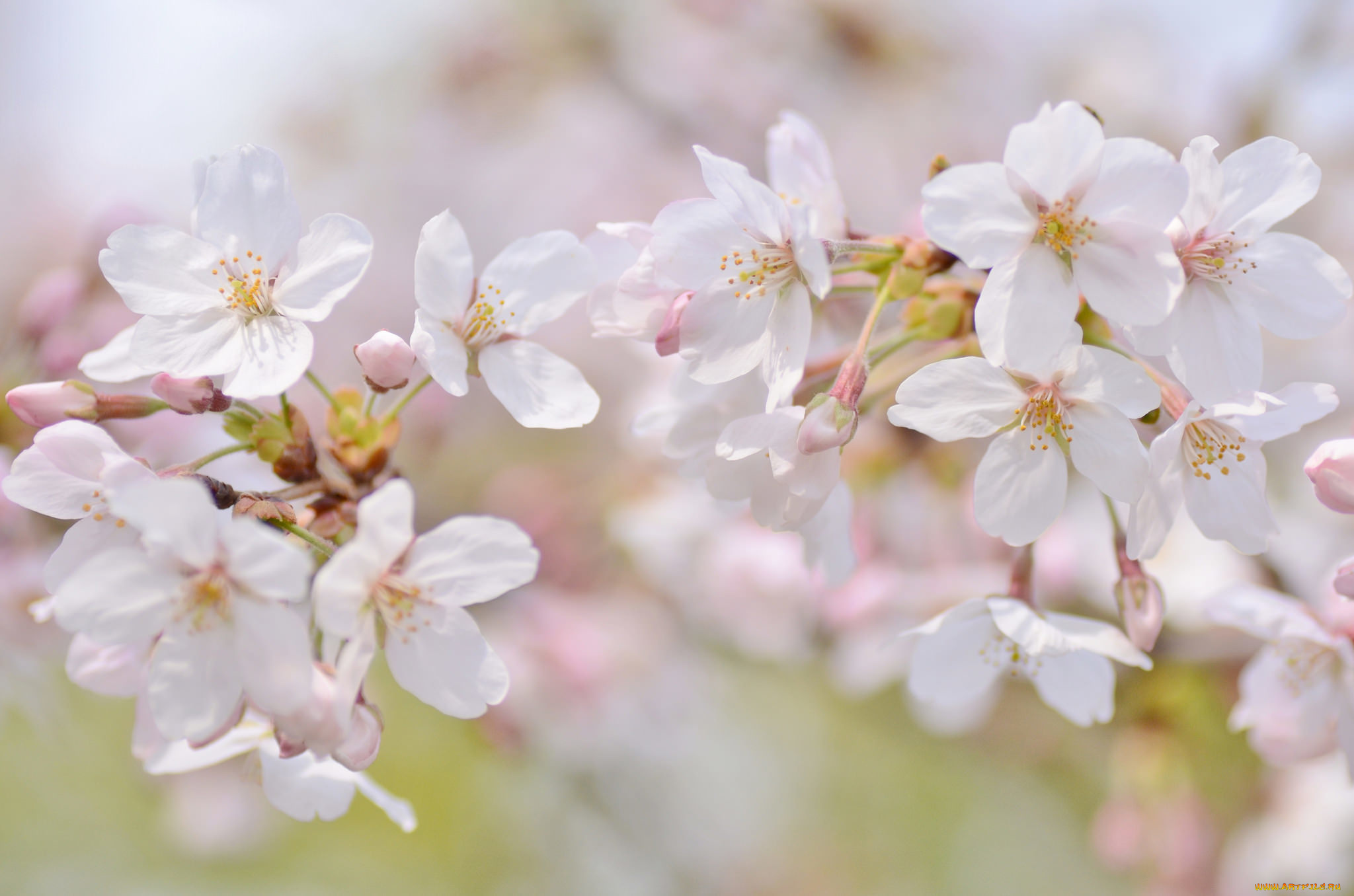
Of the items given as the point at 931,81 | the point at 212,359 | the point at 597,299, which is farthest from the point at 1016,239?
the point at 931,81

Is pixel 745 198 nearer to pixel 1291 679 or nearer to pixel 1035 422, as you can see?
pixel 1035 422

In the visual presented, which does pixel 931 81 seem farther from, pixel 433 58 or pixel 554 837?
pixel 554 837

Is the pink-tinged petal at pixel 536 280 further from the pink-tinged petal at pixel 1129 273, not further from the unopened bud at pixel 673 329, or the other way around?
the pink-tinged petal at pixel 1129 273

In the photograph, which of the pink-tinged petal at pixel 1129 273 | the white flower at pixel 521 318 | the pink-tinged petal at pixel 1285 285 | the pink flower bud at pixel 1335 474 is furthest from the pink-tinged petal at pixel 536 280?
the pink flower bud at pixel 1335 474

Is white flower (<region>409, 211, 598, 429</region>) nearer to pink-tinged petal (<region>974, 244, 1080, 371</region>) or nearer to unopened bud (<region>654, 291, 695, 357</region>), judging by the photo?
unopened bud (<region>654, 291, 695, 357</region>)

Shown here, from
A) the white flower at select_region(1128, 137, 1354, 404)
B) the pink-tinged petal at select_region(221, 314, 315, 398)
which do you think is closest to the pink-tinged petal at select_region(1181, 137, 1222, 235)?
the white flower at select_region(1128, 137, 1354, 404)

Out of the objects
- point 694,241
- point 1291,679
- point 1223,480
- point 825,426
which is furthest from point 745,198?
point 1291,679
